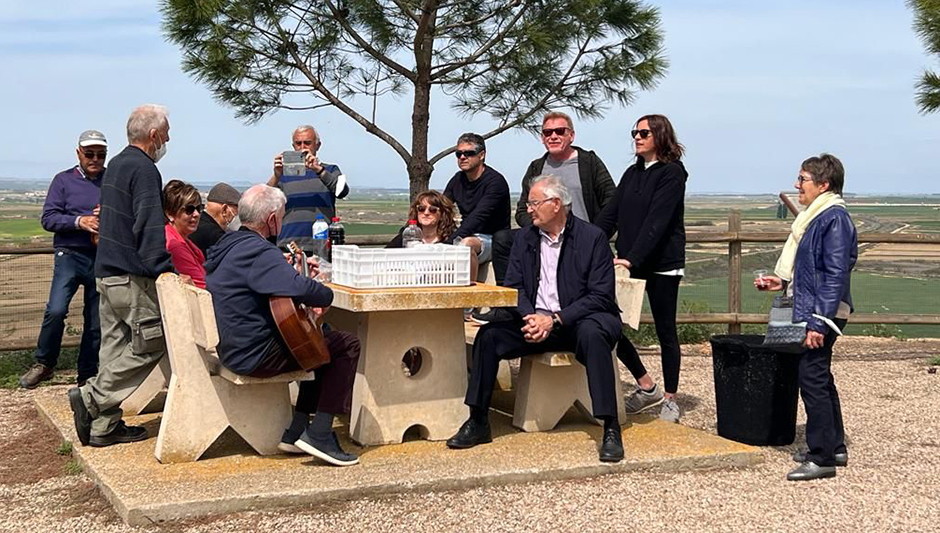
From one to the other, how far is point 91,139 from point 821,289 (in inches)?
178

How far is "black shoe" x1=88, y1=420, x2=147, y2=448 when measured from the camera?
543 cm

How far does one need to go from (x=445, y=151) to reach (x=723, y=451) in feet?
15.6

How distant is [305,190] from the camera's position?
6770mm

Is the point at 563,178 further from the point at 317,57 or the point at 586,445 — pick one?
the point at 317,57

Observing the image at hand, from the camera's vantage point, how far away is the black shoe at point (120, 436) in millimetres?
5434

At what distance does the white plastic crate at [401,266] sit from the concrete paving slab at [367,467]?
Result: 83 cm

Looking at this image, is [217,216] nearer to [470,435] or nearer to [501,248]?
[501,248]

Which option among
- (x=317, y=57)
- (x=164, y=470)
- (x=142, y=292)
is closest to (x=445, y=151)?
(x=317, y=57)

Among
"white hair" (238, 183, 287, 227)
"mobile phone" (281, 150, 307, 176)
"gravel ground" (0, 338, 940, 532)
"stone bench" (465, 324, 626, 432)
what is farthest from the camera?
"mobile phone" (281, 150, 307, 176)

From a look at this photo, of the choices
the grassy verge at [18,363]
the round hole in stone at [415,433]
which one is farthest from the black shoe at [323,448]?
the grassy verge at [18,363]

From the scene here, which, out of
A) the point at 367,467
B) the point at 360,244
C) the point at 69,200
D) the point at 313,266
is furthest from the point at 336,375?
the point at 360,244

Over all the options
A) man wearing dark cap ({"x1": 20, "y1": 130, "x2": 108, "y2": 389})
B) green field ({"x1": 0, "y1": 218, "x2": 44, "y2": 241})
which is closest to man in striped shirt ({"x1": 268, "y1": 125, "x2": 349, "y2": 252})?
man wearing dark cap ({"x1": 20, "y1": 130, "x2": 108, "y2": 389})

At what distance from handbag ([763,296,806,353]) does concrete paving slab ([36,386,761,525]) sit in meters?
0.58

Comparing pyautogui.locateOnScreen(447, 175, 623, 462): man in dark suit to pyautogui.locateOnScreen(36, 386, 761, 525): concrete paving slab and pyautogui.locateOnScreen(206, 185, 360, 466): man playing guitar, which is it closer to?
pyautogui.locateOnScreen(36, 386, 761, 525): concrete paving slab
